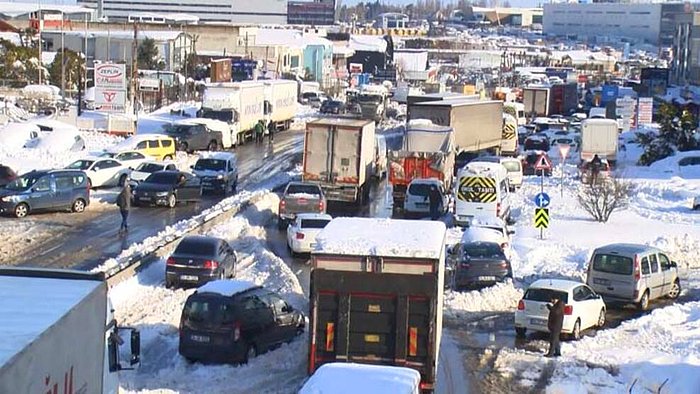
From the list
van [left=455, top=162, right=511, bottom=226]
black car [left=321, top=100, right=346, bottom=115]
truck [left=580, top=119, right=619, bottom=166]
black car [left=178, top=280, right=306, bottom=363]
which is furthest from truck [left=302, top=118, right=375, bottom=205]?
black car [left=321, top=100, right=346, bottom=115]

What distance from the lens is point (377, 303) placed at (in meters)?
15.6

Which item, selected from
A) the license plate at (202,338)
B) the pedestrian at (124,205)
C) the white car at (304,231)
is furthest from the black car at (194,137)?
the license plate at (202,338)

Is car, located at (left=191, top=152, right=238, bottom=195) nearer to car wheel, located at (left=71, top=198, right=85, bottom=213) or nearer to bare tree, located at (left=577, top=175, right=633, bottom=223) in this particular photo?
car wheel, located at (left=71, top=198, right=85, bottom=213)

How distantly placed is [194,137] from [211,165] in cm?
1119

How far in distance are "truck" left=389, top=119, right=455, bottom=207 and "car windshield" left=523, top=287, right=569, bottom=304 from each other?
1648 centimetres

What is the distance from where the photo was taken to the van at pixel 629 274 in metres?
23.8

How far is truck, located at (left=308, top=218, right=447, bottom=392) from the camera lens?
15594 mm

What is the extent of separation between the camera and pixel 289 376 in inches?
678

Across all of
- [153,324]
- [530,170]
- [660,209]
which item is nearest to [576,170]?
[530,170]

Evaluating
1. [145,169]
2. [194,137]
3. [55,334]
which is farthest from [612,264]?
[194,137]

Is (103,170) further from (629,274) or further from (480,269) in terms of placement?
(629,274)

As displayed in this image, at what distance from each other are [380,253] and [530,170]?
33456mm

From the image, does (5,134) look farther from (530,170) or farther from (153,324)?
(153,324)

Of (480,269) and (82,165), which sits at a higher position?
(82,165)
